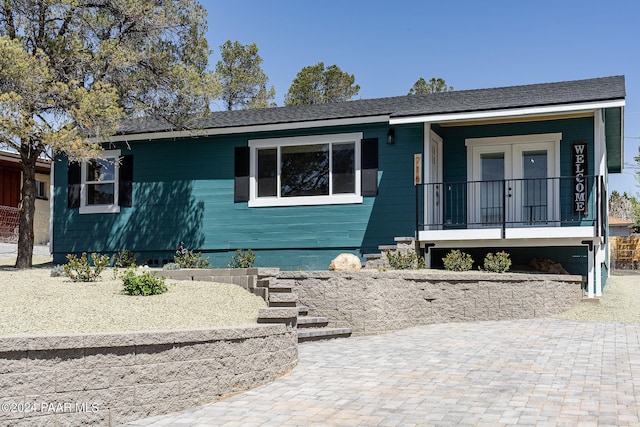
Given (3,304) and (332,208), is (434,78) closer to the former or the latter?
(332,208)

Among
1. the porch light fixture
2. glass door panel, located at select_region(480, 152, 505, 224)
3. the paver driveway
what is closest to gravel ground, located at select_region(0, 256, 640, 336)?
the paver driveway

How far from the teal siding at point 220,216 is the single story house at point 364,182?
27 mm

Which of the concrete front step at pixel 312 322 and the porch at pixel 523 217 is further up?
the porch at pixel 523 217

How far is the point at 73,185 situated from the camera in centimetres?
1625

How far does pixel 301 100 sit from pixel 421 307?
23.8 m

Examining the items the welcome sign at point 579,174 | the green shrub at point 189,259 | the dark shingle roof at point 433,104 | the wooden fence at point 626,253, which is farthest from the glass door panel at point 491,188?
the wooden fence at point 626,253

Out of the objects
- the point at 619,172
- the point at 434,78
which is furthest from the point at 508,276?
the point at 434,78

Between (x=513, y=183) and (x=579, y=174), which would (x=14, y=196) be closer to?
(x=513, y=183)

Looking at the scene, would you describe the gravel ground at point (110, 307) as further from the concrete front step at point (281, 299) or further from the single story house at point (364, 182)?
the single story house at point (364, 182)

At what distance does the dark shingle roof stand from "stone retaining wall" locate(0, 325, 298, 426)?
26.0ft

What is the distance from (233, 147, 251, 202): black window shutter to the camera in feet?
49.0

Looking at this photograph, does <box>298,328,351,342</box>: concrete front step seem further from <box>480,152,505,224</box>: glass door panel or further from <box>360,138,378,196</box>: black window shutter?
<box>480,152,505,224</box>: glass door panel

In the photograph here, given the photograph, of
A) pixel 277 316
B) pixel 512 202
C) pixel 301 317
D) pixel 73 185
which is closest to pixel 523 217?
pixel 512 202

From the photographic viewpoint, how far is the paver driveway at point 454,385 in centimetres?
566
